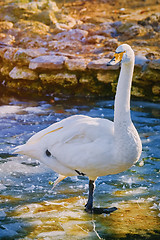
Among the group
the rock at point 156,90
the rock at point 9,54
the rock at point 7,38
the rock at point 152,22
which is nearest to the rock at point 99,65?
the rock at point 156,90

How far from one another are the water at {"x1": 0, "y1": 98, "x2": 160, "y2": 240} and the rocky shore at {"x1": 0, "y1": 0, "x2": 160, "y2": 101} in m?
3.34

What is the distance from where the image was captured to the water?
362 cm

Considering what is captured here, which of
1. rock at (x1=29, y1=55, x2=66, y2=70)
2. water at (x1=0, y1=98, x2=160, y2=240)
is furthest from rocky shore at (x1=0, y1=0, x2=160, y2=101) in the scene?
water at (x1=0, y1=98, x2=160, y2=240)

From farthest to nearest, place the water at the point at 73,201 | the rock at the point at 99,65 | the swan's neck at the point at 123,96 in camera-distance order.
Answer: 1. the rock at the point at 99,65
2. the swan's neck at the point at 123,96
3. the water at the point at 73,201

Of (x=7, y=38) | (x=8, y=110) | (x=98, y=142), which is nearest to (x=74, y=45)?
(x=7, y=38)

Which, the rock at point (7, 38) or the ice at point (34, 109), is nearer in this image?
the ice at point (34, 109)

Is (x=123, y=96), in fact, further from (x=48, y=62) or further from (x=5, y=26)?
(x=5, y=26)

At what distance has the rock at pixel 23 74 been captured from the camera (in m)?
10.7

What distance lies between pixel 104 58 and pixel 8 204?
683cm

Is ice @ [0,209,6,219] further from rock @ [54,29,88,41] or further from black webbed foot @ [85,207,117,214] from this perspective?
rock @ [54,29,88,41]

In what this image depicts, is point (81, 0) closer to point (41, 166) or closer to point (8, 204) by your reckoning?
point (41, 166)

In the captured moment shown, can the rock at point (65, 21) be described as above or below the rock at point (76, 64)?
above

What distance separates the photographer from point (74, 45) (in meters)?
12.3

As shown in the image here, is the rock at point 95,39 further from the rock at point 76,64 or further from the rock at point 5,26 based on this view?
the rock at point 5,26
